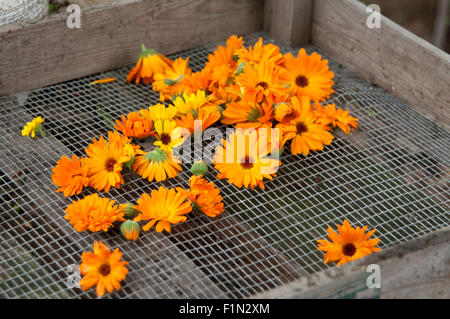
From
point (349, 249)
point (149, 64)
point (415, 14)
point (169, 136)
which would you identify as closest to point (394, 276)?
point (349, 249)

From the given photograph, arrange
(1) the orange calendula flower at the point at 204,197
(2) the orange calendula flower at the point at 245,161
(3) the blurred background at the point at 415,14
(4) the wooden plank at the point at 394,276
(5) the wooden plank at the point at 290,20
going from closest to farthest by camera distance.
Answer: (4) the wooden plank at the point at 394,276 → (1) the orange calendula flower at the point at 204,197 → (2) the orange calendula flower at the point at 245,161 → (5) the wooden plank at the point at 290,20 → (3) the blurred background at the point at 415,14

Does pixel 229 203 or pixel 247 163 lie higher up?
pixel 247 163

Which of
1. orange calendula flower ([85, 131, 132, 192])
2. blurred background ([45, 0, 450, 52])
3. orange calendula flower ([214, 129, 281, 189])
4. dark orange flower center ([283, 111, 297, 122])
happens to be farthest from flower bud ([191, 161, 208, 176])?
blurred background ([45, 0, 450, 52])

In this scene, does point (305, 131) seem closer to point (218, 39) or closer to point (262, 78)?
point (262, 78)

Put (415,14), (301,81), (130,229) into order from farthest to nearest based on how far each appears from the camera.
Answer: (415,14), (301,81), (130,229)

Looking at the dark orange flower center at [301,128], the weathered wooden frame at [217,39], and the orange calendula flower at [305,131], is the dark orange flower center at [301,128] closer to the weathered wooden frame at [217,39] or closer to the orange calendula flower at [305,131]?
the orange calendula flower at [305,131]

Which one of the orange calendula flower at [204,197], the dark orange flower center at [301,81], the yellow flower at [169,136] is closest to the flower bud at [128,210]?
the orange calendula flower at [204,197]

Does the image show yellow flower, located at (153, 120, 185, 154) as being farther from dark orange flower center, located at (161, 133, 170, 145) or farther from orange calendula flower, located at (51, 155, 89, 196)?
orange calendula flower, located at (51, 155, 89, 196)

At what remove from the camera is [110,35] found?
2.13 m

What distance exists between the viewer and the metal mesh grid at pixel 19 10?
6.31 feet

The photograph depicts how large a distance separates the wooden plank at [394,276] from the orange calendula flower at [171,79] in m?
0.88

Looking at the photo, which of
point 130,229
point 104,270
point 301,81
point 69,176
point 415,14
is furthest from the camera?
point 415,14

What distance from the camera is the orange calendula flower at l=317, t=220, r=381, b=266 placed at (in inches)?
58.7

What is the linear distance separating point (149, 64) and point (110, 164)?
51 cm
